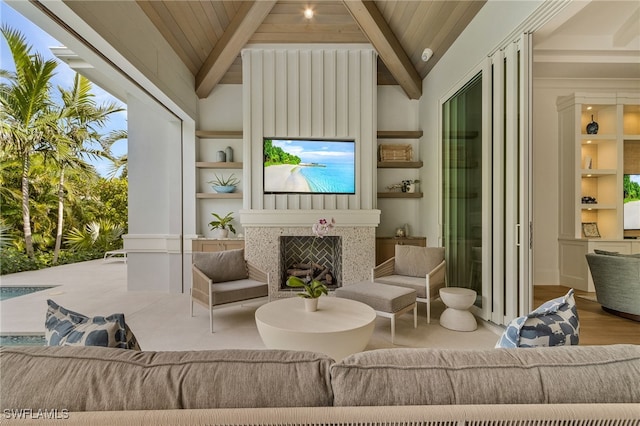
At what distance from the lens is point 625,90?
436 cm

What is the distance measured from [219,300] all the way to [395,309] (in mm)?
1709

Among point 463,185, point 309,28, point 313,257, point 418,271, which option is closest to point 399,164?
point 463,185

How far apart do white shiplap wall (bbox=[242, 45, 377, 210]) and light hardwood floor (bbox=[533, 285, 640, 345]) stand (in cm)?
265

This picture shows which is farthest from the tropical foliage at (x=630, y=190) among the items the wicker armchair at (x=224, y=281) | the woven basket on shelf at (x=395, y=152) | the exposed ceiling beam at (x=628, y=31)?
the wicker armchair at (x=224, y=281)

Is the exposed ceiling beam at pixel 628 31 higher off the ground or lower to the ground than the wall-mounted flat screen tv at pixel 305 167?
higher

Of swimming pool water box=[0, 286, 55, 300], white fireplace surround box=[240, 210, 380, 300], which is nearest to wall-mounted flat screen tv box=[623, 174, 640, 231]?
white fireplace surround box=[240, 210, 380, 300]

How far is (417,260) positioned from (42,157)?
3884 mm

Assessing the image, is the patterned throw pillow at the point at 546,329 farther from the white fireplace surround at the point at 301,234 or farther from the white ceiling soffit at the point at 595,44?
the white fireplace surround at the point at 301,234

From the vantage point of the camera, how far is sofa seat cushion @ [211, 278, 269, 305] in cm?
309

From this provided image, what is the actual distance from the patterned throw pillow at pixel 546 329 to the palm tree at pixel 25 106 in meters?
3.44

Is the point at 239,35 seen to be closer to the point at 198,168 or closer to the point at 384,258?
the point at 198,168

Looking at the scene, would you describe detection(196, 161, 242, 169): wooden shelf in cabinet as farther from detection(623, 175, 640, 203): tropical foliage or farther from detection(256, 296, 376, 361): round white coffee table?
detection(623, 175, 640, 203): tropical foliage

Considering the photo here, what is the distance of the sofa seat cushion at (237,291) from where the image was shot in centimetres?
309

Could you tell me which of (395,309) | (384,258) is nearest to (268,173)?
(384,258)
